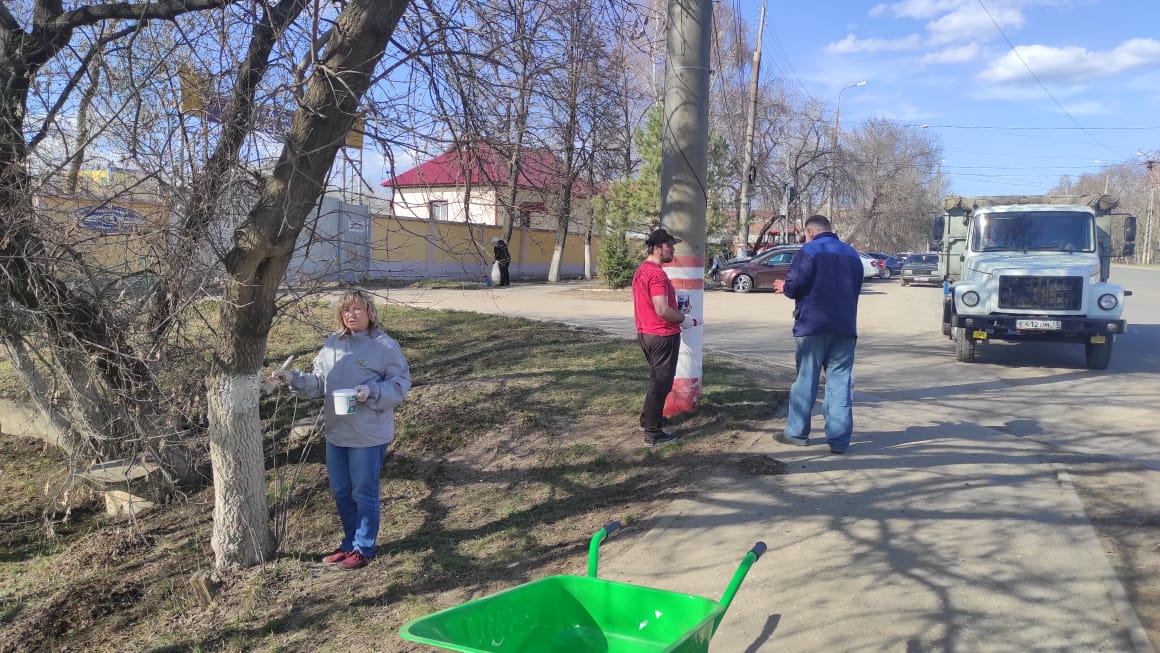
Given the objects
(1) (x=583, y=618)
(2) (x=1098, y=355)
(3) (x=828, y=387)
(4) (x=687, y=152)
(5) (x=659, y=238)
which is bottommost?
(1) (x=583, y=618)

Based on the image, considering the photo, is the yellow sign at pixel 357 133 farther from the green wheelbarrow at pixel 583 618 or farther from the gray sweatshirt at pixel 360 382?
the green wheelbarrow at pixel 583 618

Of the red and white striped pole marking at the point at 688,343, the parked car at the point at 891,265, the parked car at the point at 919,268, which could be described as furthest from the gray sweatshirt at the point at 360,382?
the parked car at the point at 891,265

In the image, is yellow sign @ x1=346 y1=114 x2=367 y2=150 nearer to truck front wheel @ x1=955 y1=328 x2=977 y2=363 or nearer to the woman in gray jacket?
the woman in gray jacket

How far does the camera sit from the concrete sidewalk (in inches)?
135

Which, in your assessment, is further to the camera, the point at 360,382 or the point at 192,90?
the point at 192,90

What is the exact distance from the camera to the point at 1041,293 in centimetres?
1033

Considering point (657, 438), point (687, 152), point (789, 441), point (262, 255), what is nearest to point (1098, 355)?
point (789, 441)

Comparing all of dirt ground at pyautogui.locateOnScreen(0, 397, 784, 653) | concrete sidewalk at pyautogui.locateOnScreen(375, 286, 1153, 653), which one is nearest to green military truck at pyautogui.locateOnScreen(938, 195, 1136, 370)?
concrete sidewalk at pyautogui.locateOnScreen(375, 286, 1153, 653)

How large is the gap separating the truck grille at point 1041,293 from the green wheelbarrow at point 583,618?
908 centimetres

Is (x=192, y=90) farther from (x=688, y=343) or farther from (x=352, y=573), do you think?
(x=688, y=343)

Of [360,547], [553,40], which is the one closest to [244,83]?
[553,40]

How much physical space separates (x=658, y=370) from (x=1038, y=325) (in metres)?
6.91

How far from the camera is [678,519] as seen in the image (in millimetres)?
4773

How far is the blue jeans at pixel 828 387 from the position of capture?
18.9 ft
